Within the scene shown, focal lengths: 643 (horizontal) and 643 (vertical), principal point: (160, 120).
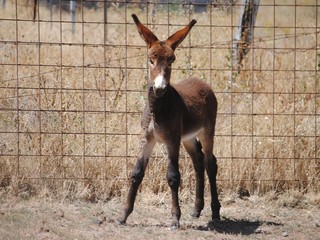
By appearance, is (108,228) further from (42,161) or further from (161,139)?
(42,161)

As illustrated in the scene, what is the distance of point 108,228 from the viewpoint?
6590 mm

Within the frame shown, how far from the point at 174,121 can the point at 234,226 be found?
56.3 inches

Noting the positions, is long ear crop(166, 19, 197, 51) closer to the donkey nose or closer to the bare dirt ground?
the donkey nose

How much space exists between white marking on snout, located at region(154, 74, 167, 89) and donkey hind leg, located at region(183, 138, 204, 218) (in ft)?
4.67

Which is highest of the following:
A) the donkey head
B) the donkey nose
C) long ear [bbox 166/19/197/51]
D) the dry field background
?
long ear [bbox 166/19/197/51]

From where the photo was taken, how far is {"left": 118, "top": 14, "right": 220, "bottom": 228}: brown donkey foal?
6242mm

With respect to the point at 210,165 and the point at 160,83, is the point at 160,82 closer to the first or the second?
the point at 160,83

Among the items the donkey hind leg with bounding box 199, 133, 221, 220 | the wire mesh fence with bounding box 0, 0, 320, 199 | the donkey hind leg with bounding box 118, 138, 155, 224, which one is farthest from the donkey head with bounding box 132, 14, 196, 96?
the wire mesh fence with bounding box 0, 0, 320, 199

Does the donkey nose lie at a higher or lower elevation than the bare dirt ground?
higher

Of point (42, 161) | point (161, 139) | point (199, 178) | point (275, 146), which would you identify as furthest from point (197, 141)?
point (42, 161)

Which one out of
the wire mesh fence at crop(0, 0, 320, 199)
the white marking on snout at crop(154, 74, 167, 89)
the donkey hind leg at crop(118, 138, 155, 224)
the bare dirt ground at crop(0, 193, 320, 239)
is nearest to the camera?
the white marking on snout at crop(154, 74, 167, 89)

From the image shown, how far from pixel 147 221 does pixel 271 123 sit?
2.58 meters

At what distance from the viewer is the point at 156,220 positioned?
717 cm

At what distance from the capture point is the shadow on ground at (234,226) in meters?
6.77
